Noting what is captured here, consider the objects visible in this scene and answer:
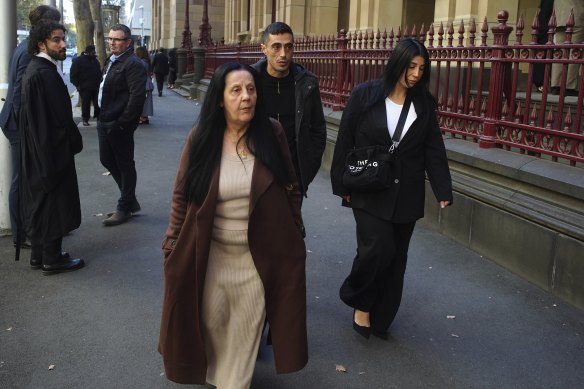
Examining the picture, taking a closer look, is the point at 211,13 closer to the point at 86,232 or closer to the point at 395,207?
the point at 86,232

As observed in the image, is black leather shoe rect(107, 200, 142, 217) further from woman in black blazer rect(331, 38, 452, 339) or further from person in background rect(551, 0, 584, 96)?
person in background rect(551, 0, 584, 96)

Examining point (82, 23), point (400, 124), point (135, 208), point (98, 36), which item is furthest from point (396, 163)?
point (98, 36)

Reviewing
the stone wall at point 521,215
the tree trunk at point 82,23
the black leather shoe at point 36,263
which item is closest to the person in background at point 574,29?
the stone wall at point 521,215

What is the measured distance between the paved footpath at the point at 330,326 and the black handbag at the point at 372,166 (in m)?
1.06

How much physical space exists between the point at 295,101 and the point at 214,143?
1514 mm

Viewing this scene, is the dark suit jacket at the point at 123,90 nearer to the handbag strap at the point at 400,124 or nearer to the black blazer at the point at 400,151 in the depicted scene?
the black blazer at the point at 400,151

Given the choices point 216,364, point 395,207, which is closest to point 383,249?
point 395,207

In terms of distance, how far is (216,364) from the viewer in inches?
127

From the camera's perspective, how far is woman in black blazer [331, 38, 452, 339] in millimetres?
3898

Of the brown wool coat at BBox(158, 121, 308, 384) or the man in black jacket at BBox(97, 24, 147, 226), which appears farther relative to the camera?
the man in black jacket at BBox(97, 24, 147, 226)

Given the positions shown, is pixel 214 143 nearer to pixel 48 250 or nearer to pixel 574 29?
pixel 48 250

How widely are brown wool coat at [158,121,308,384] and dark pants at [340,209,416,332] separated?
0.92 metres

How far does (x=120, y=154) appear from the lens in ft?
22.5

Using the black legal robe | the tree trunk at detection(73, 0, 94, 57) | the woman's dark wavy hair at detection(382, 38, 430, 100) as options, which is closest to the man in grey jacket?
the woman's dark wavy hair at detection(382, 38, 430, 100)
